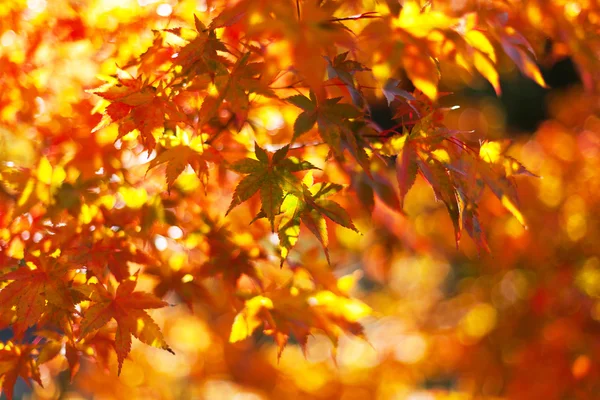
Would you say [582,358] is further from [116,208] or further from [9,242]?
[9,242]

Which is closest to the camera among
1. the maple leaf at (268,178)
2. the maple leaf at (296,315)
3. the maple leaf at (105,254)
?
the maple leaf at (268,178)

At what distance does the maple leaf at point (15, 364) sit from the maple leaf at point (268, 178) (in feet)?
1.77

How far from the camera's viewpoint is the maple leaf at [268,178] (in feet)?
3.07

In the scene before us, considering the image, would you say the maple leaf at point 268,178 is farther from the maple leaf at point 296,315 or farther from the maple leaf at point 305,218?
the maple leaf at point 296,315

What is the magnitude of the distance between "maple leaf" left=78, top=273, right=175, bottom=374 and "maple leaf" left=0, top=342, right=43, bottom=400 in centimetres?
22

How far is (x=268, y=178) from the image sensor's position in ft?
3.17

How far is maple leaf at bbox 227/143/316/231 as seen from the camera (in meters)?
0.94

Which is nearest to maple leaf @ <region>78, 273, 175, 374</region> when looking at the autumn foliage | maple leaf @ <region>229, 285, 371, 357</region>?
the autumn foliage

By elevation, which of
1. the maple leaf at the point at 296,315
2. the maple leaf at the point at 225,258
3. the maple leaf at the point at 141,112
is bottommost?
the maple leaf at the point at 296,315

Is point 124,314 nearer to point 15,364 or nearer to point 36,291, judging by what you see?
point 36,291

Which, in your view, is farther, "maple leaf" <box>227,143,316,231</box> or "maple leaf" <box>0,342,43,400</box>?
"maple leaf" <box>0,342,43,400</box>

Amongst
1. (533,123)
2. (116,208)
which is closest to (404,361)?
(116,208)

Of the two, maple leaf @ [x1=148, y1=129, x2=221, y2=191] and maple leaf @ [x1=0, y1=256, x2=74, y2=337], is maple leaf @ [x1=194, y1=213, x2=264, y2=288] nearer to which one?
maple leaf @ [x1=148, y1=129, x2=221, y2=191]

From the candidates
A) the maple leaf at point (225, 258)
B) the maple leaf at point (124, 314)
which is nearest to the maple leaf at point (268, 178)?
the maple leaf at point (124, 314)
